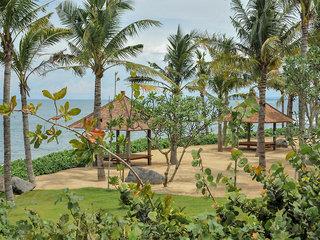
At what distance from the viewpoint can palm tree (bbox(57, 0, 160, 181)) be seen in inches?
691

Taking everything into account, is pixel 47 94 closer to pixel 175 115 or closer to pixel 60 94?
pixel 60 94

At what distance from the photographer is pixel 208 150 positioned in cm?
2981

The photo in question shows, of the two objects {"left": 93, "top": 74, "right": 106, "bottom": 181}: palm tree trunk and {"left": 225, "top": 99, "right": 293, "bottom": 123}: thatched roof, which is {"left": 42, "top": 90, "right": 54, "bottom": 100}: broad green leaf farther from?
{"left": 225, "top": 99, "right": 293, "bottom": 123}: thatched roof

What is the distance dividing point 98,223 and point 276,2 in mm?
17736

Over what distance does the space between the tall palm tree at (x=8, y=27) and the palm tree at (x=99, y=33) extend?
9.69ft

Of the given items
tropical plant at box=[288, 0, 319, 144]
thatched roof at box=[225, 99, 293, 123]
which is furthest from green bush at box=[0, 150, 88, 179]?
thatched roof at box=[225, 99, 293, 123]

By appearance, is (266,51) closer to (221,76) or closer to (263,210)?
(221,76)

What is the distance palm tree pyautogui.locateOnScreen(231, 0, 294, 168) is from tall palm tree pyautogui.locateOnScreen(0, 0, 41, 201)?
338 inches

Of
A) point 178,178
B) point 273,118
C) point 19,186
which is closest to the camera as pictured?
point 19,186

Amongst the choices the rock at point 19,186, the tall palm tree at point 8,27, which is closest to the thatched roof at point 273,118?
the rock at point 19,186

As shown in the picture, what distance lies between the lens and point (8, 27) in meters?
14.2

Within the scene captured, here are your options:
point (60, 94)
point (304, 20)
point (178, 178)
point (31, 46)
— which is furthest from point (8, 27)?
point (60, 94)

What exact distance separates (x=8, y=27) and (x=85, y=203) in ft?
18.9

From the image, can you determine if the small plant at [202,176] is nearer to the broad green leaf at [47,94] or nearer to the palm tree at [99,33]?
the broad green leaf at [47,94]
